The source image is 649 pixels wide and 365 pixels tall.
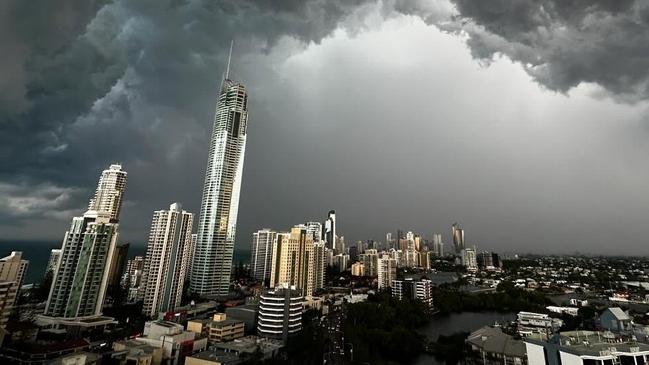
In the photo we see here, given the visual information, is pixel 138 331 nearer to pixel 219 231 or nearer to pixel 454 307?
pixel 219 231

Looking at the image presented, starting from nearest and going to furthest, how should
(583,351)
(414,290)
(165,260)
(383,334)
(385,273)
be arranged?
1. (583,351)
2. (383,334)
3. (165,260)
4. (414,290)
5. (385,273)

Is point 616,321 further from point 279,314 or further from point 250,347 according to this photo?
point 250,347

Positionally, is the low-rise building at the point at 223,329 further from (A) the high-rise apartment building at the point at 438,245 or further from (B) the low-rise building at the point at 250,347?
(A) the high-rise apartment building at the point at 438,245

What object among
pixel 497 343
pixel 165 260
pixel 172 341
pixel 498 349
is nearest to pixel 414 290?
pixel 497 343

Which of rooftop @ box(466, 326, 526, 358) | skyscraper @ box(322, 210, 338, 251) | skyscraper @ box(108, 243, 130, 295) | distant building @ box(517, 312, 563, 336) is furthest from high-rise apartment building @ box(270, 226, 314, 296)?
skyscraper @ box(322, 210, 338, 251)

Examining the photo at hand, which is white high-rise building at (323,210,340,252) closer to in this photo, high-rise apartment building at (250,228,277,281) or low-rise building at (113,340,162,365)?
high-rise apartment building at (250,228,277,281)

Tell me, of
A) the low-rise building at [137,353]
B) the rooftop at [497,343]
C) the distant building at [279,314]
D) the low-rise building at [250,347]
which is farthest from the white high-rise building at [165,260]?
the rooftop at [497,343]
